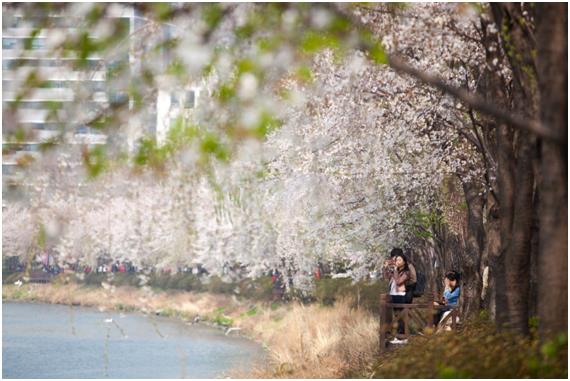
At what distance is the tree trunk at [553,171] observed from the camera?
8.53m

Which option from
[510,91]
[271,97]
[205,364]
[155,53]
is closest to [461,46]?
[510,91]

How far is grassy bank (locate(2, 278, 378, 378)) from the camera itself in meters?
18.8

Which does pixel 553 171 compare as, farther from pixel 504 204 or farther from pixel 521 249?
pixel 504 204

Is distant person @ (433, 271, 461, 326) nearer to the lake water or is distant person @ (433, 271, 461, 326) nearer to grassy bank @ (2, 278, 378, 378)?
grassy bank @ (2, 278, 378, 378)

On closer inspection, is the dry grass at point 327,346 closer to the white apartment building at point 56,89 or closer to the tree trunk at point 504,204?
the tree trunk at point 504,204

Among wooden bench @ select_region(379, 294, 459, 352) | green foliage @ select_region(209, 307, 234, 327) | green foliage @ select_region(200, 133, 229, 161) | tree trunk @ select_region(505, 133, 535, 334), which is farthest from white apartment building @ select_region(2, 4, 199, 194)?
green foliage @ select_region(209, 307, 234, 327)

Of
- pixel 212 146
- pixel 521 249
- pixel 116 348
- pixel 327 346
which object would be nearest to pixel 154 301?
pixel 116 348

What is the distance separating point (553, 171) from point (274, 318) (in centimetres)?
2503

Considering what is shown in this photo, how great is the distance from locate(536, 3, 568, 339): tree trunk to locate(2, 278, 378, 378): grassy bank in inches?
286

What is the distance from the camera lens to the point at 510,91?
1251 centimetres

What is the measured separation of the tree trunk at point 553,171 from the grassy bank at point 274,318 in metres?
7.27

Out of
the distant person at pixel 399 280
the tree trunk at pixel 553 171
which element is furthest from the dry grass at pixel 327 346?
the tree trunk at pixel 553 171

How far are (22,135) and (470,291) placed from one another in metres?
9.30

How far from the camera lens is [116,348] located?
97.2 feet
